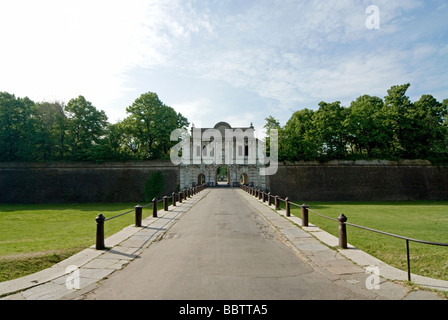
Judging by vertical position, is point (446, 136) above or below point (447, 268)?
above

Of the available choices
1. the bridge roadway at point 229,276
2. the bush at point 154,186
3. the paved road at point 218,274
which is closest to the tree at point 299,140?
the bush at point 154,186

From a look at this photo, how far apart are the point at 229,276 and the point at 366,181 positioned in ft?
108

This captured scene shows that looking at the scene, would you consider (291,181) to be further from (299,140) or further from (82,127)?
(82,127)

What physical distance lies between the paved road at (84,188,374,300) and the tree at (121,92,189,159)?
30.0 metres

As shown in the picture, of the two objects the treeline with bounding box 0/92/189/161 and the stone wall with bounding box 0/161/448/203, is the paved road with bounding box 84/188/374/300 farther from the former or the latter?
the treeline with bounding box 0/92/189/161

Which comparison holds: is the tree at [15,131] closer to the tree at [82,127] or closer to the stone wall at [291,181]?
the stone wall at [291,181]

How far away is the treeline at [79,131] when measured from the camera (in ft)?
105

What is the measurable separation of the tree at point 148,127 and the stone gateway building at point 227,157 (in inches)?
222

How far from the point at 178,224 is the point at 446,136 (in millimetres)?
37241

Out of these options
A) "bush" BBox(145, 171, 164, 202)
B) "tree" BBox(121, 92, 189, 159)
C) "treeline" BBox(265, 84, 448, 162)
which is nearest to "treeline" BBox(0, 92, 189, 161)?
"tree" BBox(121, 92, 189, 159)

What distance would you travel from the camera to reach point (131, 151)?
38.5 m

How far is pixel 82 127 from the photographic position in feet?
111
